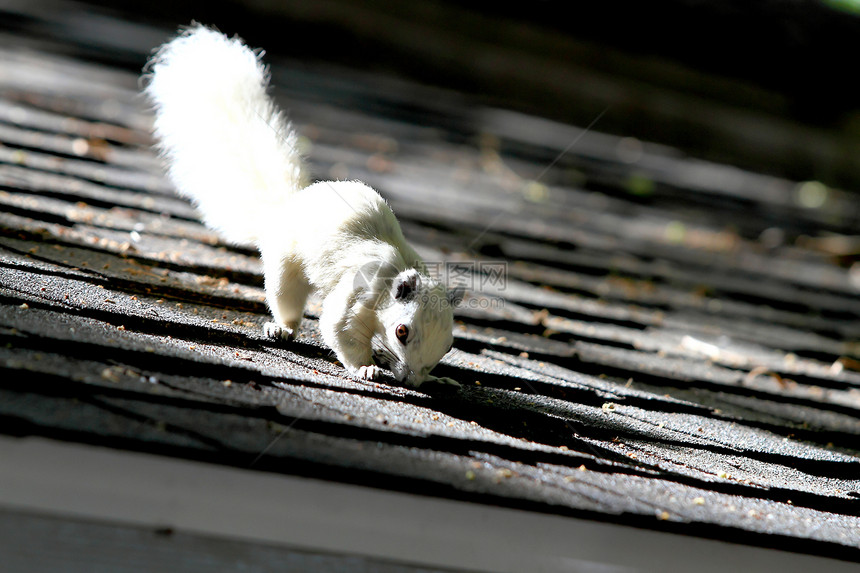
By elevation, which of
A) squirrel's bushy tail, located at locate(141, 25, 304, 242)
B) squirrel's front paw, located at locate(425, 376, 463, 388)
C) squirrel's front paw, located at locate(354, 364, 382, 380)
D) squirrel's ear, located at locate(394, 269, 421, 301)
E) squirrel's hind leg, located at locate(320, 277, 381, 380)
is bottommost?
squirrel's front paw, located at locate(354, 364, 382, 380)

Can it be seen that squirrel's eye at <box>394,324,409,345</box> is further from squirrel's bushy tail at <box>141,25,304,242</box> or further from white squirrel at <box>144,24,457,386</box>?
squirrel's bushy tail at <box>141,25,304,242</box>

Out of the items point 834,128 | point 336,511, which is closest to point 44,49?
point 336,511

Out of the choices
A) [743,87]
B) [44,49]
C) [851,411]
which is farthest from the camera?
[743,87]

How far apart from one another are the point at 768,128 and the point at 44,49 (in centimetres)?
725

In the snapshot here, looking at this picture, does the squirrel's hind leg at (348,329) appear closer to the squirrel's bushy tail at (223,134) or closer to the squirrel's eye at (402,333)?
the squirrel's eye at (402,333)

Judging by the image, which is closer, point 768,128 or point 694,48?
point 694,48

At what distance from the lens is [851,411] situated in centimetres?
279

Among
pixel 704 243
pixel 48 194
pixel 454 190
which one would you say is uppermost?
pixel 704 243

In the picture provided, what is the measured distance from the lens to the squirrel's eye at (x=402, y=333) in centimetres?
216

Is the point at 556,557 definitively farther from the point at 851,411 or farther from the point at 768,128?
the point at 768,128

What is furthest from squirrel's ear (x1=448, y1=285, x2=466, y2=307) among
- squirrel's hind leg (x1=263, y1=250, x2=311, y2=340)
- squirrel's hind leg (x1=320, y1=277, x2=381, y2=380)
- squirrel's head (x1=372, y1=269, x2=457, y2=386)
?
squirrel's hind leg (x1=263, y1=250, x2=311, y2=340)

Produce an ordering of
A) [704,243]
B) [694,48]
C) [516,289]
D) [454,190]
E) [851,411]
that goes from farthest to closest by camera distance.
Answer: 1. [694,48]
2. [704,243]
3. [454,190]
4. [516,289]
5. [851,411]

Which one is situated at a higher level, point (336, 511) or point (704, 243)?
point (704, 243)

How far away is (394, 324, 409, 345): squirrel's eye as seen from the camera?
85.2 inches
